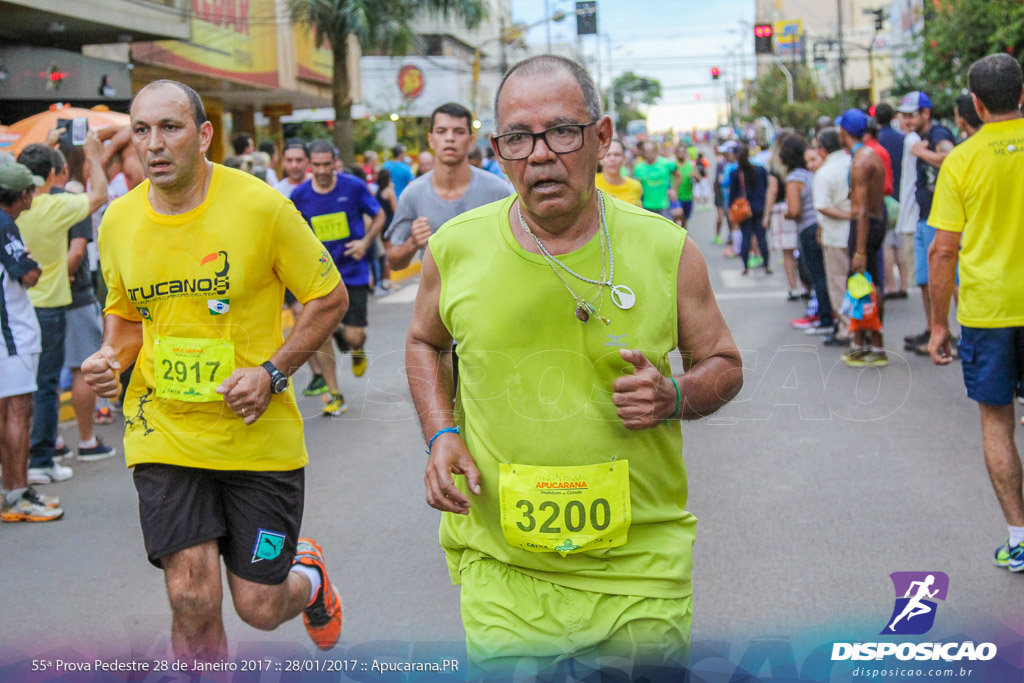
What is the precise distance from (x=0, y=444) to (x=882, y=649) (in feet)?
16.0

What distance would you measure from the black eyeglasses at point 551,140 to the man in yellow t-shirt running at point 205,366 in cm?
140

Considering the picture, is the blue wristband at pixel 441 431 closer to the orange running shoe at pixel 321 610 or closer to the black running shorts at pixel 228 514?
the black running shorts at pixel 228 514

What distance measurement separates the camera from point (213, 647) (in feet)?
12.0

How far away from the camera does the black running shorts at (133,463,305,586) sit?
12.0 feet

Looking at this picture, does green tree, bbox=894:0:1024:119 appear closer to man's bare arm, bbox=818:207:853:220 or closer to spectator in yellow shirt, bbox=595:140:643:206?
spectator in yellow shirt, bbox=595:140:643:206

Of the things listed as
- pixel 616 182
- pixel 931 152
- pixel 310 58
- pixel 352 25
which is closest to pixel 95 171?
pixel 616 182

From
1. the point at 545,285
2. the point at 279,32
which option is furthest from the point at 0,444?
the point at 279,32

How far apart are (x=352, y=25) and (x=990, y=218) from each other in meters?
20.7

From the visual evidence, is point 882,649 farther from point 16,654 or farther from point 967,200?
point 16,654

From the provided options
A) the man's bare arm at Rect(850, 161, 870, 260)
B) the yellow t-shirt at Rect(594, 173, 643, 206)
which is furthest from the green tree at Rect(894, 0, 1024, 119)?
the man's bare arm at Rect(850, 161, 870, 260)

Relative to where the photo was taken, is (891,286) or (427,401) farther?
(891,286)

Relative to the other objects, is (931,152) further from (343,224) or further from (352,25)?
(352,25)

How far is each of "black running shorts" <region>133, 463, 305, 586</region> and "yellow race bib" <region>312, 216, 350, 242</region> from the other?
543cm

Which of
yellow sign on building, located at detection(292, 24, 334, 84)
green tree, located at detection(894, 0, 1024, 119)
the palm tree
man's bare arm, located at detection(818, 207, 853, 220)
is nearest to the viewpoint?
man's bare arm, located at detection(818, 207, 853, 220)
